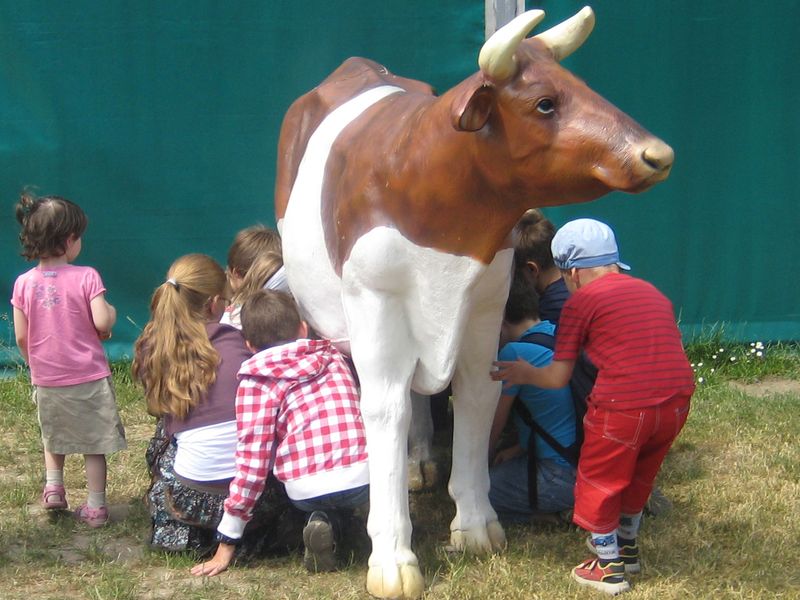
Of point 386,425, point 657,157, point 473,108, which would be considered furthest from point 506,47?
point 386,425

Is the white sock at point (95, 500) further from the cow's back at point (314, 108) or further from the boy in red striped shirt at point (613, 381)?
the boy in red striped shirt at point (613, 381)

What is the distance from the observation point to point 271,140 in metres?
5.34

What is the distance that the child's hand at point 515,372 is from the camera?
3.15 metres

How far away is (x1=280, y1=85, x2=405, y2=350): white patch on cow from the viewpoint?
3.32 m

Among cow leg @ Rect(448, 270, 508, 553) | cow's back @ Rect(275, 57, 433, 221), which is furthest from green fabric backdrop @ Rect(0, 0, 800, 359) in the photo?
cow leg @ Rect(448, 270, 508, 553)

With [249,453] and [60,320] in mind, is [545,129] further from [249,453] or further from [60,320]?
[60,320]

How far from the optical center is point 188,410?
131 inches

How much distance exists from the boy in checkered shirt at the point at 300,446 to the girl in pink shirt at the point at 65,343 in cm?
71

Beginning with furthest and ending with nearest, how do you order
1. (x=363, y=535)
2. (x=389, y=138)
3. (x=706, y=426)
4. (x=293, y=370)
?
(x=706, y=426)
(x=363, y=535)
(x=293, y=370)
(x=389, y=138)

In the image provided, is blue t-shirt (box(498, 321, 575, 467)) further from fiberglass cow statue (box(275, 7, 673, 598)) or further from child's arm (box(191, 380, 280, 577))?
child's arm (box(191, 380, 280, 577))

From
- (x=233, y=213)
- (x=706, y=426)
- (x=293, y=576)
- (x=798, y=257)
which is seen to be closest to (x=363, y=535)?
(x=293, y=576)

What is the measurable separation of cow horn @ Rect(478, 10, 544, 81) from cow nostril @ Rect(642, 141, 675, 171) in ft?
1.30

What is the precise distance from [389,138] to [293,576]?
1347 millimetres

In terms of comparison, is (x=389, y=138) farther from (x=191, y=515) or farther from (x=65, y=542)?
(x=65, y=542)
